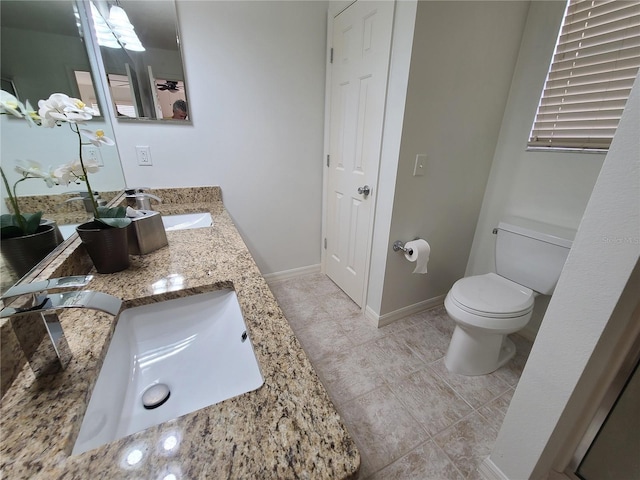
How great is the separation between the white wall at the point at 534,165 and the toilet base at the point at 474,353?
0.50m

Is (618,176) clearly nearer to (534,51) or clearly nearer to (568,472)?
(568,472)

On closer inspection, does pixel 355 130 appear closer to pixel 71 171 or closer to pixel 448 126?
pixel 448 126

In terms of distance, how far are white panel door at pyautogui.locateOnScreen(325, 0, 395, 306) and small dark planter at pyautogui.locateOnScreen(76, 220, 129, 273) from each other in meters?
1.31

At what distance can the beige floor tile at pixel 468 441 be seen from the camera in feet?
3.53

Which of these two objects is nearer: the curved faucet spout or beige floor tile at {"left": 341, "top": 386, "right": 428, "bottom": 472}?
the curved faucet spout

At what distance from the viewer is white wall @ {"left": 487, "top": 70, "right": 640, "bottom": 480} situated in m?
0.60

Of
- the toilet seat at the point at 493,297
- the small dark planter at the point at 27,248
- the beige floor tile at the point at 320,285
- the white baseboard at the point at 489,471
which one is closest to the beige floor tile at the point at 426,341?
the toilet seat at the point at 493,297

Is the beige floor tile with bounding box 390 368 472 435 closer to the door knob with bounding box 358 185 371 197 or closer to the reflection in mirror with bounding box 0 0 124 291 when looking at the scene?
the door knob with bounding box 358 185 371 197

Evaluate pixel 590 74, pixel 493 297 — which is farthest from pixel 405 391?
pixel 590 74

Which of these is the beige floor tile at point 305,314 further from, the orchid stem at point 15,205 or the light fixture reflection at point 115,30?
the light fixture reflection at point 115,30

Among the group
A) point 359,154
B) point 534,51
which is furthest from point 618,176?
point 534,51

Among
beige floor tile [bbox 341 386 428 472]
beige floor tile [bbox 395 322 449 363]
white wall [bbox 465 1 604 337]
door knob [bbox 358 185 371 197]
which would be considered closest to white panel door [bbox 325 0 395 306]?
door knob [bbox 358 185 371 197]

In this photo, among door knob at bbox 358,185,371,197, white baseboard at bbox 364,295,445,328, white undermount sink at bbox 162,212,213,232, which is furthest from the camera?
white baseboard at bbox 364,295,445,328

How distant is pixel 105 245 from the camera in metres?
0.82
